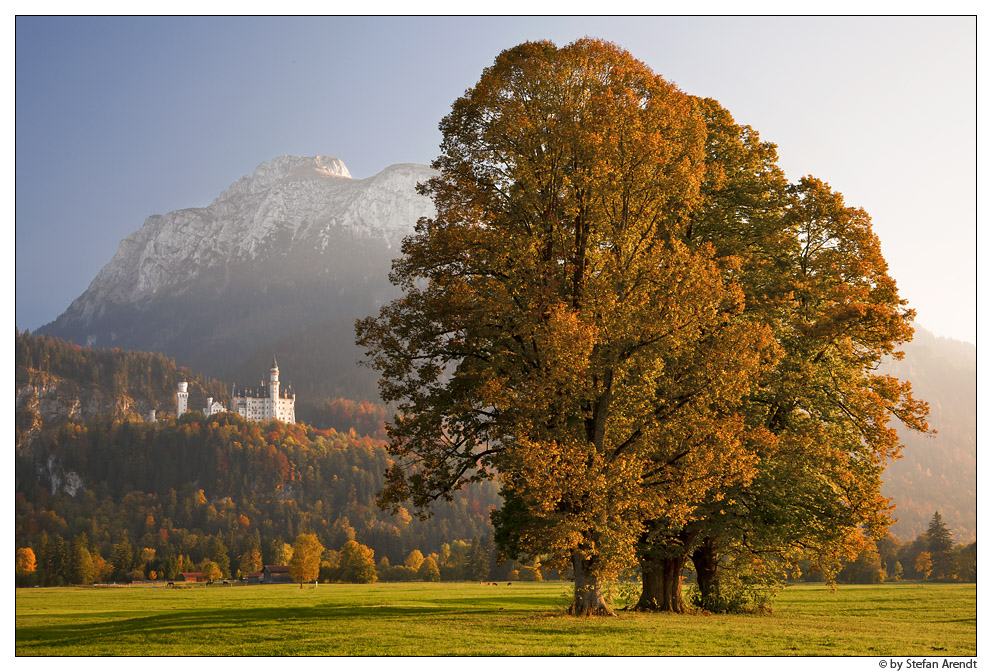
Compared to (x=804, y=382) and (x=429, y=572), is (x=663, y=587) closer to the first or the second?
(x=804, y=382)

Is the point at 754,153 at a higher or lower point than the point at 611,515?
higher

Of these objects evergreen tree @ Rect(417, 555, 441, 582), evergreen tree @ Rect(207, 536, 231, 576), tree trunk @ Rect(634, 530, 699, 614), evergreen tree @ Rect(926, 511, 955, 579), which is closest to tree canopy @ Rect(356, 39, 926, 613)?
tree trunk @ Rect(634, 530, 699, 614)

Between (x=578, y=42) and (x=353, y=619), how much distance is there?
1621cm

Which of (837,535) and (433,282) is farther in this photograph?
(837,535)

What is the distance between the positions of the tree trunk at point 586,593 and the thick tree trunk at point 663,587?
4.96 meters

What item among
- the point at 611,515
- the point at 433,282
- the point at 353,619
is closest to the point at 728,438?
the point at 611,515

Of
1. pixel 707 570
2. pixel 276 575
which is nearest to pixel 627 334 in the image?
pixel 707 570

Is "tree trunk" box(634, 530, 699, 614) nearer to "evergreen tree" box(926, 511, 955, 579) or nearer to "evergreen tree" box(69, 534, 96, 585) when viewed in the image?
"evergreen tree" box(926, 511, 955, 579)

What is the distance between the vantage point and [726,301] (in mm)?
22219

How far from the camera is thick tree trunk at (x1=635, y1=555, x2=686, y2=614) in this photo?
26.9m

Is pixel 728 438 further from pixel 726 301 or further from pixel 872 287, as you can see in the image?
pixel 872 287

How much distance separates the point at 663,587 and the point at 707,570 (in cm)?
233

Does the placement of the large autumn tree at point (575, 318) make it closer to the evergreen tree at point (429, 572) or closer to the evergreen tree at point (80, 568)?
the evergreen tree at point (429, 572)

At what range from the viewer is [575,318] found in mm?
19281
